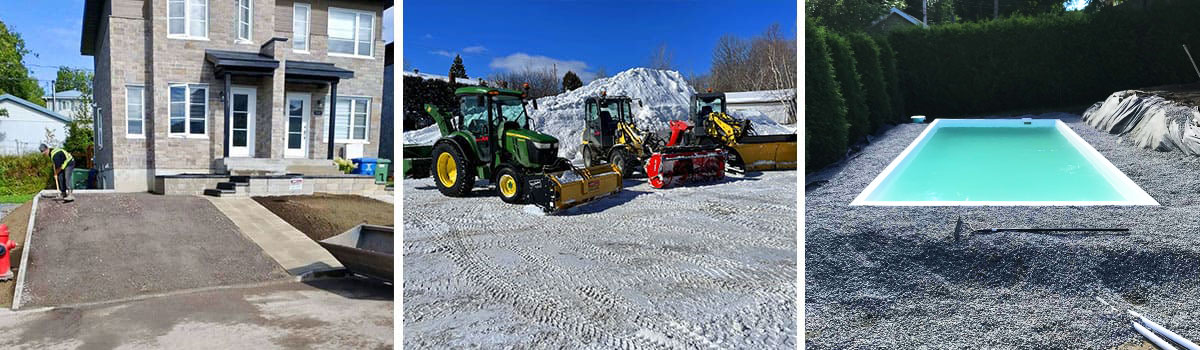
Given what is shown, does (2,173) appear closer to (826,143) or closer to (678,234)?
(678,234)

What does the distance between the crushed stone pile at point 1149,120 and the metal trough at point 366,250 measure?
832 centimetres

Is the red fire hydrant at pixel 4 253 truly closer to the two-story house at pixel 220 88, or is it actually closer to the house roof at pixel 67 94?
the house roof at pixel 67 94

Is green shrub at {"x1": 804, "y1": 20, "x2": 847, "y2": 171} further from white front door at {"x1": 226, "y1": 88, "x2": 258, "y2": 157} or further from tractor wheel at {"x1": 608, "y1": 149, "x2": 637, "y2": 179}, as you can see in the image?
white front door at {"x1": 226, "y1": 88, "x2": 258, "y2": 157}

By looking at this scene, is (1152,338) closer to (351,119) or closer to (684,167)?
(684,167)

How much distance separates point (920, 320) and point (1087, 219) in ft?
9.01

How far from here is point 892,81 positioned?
8203 mm

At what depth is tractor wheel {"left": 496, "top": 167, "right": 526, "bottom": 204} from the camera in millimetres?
2803

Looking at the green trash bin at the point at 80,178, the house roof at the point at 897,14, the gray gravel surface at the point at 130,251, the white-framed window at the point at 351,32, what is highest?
the house roof at the point at 897,14

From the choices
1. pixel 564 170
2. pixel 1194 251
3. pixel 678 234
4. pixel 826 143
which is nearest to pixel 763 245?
pixel 678 234

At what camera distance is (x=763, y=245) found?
111 inches

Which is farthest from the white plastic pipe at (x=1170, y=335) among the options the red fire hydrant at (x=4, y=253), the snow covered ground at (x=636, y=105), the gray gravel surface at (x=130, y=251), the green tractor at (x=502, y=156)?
the red fire hydrant at (x=4, y=253)

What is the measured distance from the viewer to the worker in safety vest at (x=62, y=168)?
197 inches

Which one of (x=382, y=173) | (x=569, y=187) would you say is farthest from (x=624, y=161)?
(x=382, y=173)

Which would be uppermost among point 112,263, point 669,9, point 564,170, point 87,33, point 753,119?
point 87,33
